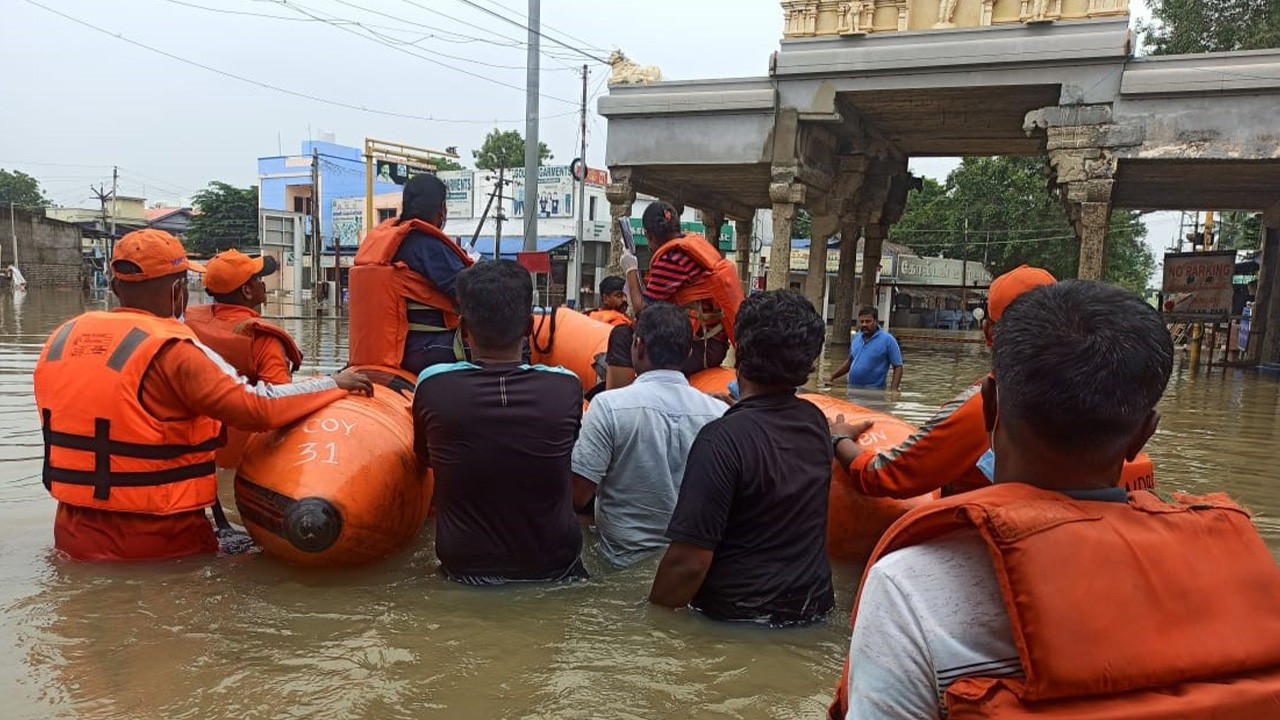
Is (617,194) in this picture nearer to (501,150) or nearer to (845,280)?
(845,280)

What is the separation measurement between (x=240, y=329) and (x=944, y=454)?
11.7 ft

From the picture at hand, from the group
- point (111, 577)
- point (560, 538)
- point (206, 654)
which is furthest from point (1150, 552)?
point (111, 577)

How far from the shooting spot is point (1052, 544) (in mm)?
1048

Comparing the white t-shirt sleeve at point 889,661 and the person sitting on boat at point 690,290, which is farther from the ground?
the person sitting on boat at point 690,290

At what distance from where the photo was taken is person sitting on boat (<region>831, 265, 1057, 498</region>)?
2.58 meters

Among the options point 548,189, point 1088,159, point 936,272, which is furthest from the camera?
point 936,272

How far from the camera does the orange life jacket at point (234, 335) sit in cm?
436

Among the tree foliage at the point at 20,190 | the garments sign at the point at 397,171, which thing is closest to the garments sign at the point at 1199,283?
the garments sign at the point at 397,171

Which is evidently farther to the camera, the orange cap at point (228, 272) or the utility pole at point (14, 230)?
the utility pole at point (14, 230)

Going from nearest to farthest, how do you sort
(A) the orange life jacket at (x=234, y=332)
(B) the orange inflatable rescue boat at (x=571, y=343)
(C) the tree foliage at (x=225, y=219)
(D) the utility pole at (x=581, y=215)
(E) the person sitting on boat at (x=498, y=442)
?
(E) the person sitting on boat at (x=498, y=442) → (A) the orange life jacket at (x=234, y=332) → (B) the orange inflatable rescue boat at (x=571, y=343) → (D) the utility pole at (x=581, y=215) → (C) the tree foliage at (x=225, y=219)

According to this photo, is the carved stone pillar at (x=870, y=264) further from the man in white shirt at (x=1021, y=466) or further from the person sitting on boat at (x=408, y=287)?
the man in white shirt at (x=1021, y=466)

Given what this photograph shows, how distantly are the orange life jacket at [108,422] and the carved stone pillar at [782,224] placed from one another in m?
11.6

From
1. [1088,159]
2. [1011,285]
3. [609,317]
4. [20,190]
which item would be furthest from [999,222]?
[20,190]

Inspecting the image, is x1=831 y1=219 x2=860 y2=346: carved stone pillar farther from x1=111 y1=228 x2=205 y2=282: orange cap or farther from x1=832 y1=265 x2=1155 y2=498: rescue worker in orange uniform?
x1=111 y1=228 x2=205 y2=282: orange cap
